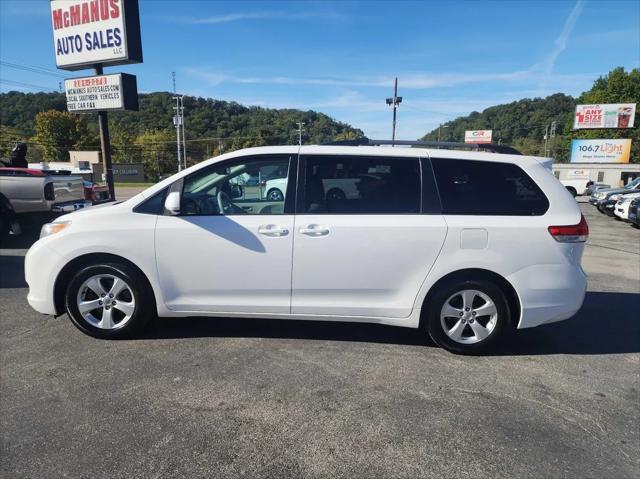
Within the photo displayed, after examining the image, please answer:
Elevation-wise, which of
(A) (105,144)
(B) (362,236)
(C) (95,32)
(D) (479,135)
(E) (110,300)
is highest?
(D) (479,135)

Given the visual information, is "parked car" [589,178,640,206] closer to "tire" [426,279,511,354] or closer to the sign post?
"tire" [426,279,511,354]

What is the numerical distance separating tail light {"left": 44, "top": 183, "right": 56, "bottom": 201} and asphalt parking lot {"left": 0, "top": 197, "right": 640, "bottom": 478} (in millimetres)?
4255

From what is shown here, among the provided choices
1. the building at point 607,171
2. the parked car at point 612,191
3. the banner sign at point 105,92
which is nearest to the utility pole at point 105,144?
the banner sign at point 105,92

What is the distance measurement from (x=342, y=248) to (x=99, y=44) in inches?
406

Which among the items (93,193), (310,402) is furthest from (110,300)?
(93,193)

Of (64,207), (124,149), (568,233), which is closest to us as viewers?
(568,233)

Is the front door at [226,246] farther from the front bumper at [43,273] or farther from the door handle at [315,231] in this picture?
the front bumper at [43,273]

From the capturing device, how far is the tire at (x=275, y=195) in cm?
372

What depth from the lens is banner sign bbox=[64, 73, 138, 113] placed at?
1058 centimetres

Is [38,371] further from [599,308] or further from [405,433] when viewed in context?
[599,308]

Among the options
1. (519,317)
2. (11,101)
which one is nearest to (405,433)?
(519,317)

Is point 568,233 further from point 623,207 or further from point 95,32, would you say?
point 623,207

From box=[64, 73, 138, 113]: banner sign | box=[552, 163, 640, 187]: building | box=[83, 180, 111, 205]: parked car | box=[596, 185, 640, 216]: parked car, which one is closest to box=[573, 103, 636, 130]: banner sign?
box=[552, 163, 640, 187]: building

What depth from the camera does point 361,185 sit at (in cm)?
367
